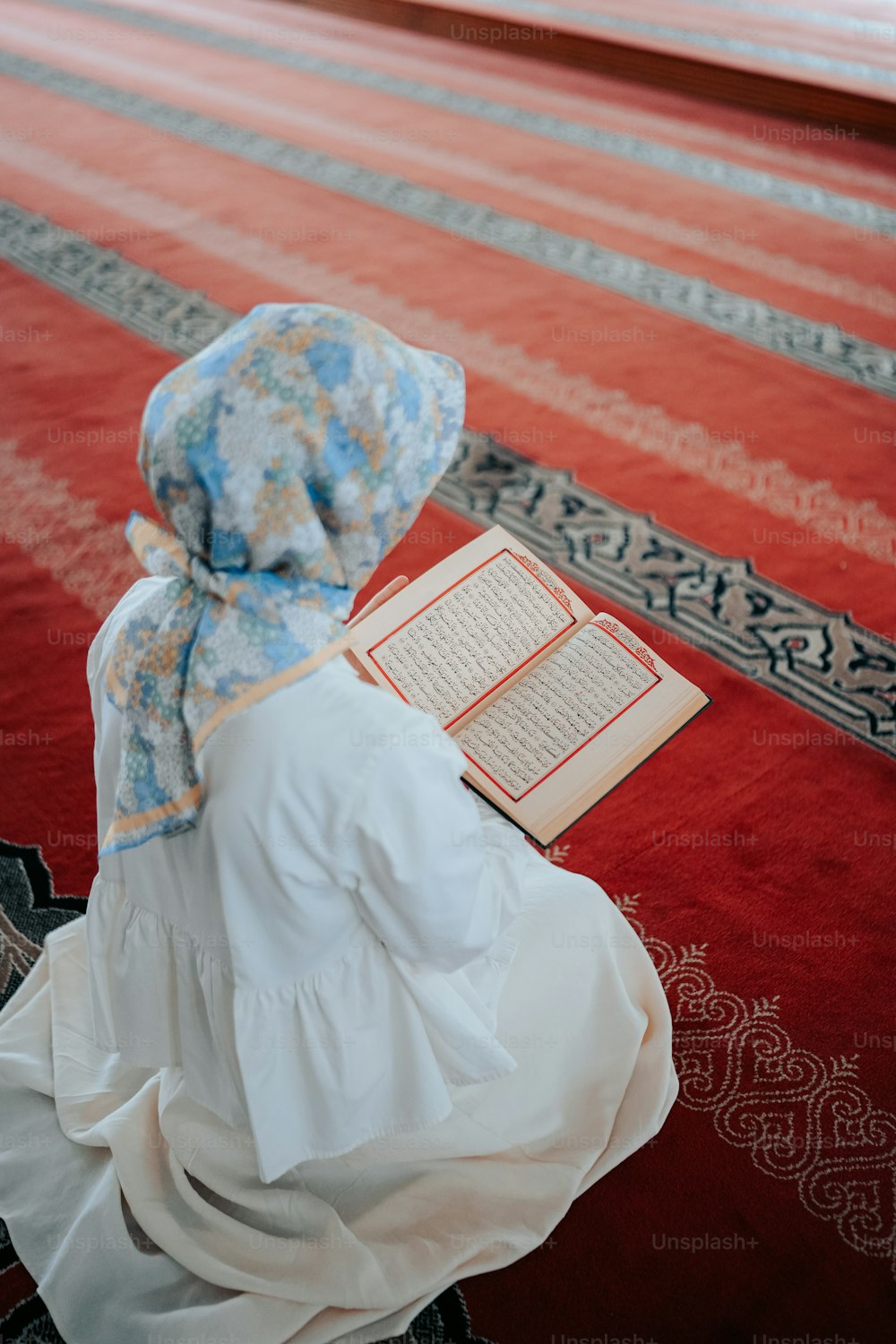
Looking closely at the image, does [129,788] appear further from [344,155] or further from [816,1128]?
[344,155]

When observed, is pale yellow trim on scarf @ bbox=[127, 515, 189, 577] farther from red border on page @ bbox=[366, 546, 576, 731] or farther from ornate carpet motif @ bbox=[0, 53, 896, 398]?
ornate carpet motif @ bbox=[0, 53, 896, 398]

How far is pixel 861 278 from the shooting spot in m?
4.27

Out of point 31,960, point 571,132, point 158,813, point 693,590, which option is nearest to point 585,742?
point 158,813

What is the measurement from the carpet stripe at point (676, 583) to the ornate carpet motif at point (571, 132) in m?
2.55

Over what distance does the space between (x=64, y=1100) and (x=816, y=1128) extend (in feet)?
3.79

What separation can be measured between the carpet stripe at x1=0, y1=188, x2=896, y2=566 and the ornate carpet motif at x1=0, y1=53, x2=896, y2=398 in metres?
0.65

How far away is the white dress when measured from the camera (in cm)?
109

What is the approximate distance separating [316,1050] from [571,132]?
18.4ft

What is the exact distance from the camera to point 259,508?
1.01 meters

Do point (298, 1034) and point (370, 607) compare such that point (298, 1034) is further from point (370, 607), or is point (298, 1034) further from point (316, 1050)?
point (370, 607)

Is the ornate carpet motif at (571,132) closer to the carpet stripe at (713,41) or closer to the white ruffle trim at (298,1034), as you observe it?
the carpet stripe at (713,41)

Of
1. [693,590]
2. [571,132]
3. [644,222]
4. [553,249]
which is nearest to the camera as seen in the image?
[693,590]

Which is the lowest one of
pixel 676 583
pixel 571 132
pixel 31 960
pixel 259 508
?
pixel 31 960

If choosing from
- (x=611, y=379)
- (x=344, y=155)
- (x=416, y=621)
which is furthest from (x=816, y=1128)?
(x=344, y=155)
